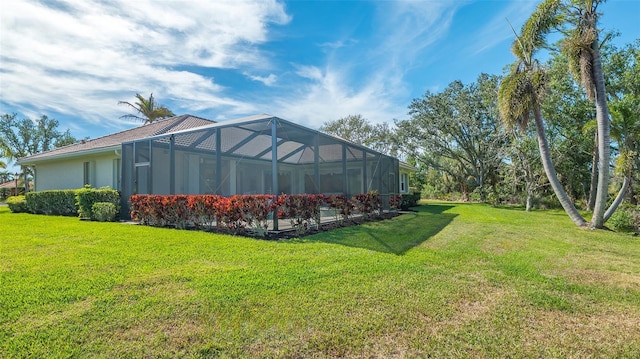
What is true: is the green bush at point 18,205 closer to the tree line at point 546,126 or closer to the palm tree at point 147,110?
the palm tree at point 147,110

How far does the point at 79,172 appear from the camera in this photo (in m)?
13.2

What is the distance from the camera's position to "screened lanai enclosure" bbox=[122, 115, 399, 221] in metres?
8.54

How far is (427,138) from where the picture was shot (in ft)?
79.0

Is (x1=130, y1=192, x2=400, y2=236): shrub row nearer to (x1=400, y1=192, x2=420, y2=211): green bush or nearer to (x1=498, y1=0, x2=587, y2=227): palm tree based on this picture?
(x1=498, y1=0, x2=587, y2=227): palm tree

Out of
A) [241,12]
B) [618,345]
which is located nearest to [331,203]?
[241,12]

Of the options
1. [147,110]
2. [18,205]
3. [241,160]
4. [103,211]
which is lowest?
[103,211]

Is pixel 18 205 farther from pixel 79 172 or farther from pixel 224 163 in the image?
pixel 224 163

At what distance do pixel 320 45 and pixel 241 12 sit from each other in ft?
14.1

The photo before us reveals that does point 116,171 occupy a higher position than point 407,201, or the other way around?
point 116,171

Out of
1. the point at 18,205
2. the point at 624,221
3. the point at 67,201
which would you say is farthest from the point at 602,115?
the point at 18,205

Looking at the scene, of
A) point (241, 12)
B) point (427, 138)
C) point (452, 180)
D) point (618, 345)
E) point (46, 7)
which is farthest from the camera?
point (452, 180)

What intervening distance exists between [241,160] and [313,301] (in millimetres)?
8759

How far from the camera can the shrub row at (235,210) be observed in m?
6.72

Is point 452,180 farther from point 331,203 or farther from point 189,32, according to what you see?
point 189,32
